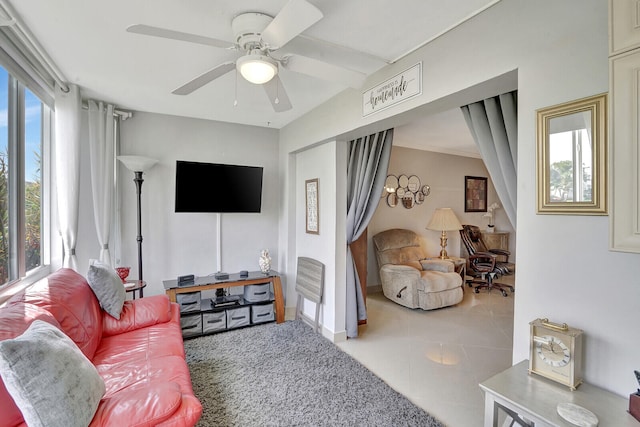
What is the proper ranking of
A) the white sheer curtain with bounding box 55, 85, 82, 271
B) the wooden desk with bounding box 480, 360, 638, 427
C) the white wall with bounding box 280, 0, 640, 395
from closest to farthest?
the wooden desk with bounding box 480, 360, 638, 427
the white wall with bounding box 280, 0, 640, 395
the white sheer curtain with bounding box 55, 85, 82, 271

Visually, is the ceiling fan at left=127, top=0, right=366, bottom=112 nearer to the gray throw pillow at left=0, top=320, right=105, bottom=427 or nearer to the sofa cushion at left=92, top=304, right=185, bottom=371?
the gray throw pillow at left=0, top=320, right=105, bottom=427

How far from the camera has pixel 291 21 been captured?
53.6 inches

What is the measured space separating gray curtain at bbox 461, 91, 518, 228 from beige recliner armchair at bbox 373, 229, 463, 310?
2.46m

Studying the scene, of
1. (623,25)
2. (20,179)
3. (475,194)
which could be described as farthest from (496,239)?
(20,179)

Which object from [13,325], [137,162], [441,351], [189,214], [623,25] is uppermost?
[623,25]

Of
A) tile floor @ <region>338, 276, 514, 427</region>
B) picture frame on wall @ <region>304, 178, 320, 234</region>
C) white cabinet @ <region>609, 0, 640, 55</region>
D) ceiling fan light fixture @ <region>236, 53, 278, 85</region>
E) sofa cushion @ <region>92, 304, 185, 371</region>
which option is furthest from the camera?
picture frame on wall @ <region>304, 178, 320, 234</region>

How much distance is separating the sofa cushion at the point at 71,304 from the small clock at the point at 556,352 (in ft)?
7.83

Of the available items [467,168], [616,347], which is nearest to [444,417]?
[616,347]

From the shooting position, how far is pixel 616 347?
3.90ft

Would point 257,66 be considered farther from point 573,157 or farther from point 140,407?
point 140,407

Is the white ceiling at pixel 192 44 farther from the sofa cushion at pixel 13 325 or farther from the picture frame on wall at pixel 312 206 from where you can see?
the sofa cushion at pixel 13 325

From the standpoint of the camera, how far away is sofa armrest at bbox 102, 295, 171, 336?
2271 mm

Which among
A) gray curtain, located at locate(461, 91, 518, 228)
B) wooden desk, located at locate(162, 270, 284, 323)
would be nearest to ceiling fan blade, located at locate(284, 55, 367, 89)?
gray curtain, located at locate(461, 91, 518, 228)

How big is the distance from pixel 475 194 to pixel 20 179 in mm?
6722
